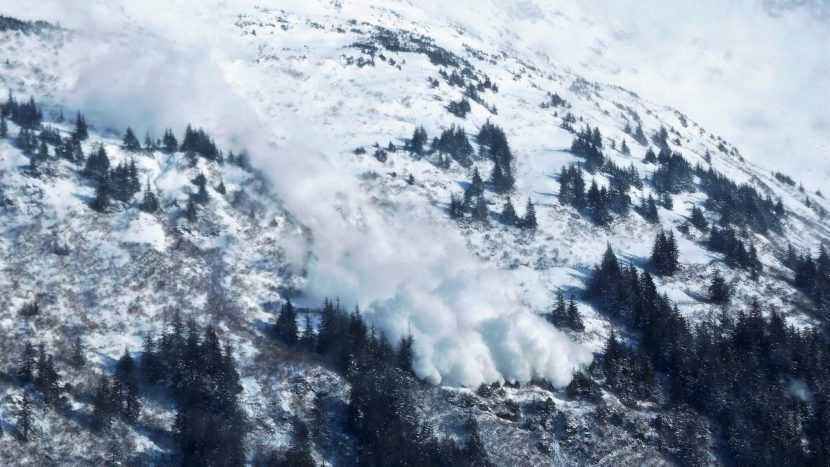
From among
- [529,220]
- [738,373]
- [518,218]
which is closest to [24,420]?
[738,373]

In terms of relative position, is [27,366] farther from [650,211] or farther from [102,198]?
[650,211]

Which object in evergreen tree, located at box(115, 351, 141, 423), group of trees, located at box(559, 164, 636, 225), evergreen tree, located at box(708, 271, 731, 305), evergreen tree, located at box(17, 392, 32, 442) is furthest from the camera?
group of trees, located at box(559, 164, 636, 225)

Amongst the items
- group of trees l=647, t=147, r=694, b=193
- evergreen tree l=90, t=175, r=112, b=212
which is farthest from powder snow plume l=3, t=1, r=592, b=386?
group of trees l=647, t=147, r=694, b=193

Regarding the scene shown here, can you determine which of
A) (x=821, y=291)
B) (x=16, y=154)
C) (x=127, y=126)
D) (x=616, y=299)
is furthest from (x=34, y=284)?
(x=821, y=291)

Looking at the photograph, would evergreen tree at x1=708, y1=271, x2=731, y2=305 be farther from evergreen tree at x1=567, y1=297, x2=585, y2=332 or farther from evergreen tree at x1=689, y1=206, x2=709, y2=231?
evergreen tree at x1=567, y1=297, x2=585, y2=332

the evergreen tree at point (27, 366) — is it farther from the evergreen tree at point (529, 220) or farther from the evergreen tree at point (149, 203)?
the evergreen tree at point (529, 220)

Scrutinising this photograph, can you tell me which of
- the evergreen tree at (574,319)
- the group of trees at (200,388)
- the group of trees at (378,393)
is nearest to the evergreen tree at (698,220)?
the evergreen tree at (574,319)
